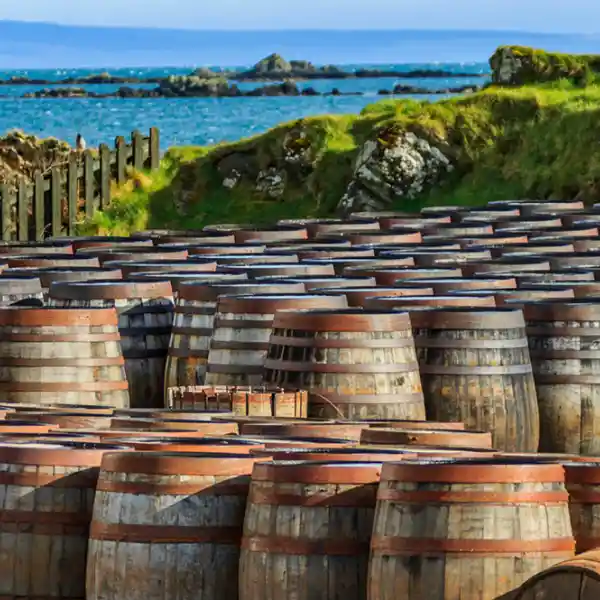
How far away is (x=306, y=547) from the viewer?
10844 mm

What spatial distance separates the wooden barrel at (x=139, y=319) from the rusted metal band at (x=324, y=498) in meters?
6.94

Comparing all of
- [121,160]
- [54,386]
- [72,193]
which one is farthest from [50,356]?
[121,160]

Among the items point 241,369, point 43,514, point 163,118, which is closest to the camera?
point 43,514

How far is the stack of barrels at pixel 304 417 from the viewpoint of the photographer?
34.6ft

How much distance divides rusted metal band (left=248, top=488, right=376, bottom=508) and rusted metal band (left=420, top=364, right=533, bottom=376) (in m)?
5.09

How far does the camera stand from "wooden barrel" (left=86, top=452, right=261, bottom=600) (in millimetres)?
11086

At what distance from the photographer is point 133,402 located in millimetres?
17875

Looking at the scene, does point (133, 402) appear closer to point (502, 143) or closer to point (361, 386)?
point (361, 386)

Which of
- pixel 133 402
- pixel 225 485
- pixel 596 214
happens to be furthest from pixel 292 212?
pixel 225 485

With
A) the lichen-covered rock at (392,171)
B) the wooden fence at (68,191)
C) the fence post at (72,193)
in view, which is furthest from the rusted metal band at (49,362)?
the fence post at (72,193)

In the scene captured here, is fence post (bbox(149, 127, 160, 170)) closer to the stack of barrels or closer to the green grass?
the green grass

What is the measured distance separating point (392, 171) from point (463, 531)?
29202 millimetres

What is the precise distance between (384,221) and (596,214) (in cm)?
309

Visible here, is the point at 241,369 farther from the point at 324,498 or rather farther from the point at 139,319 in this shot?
the point at 324,498
